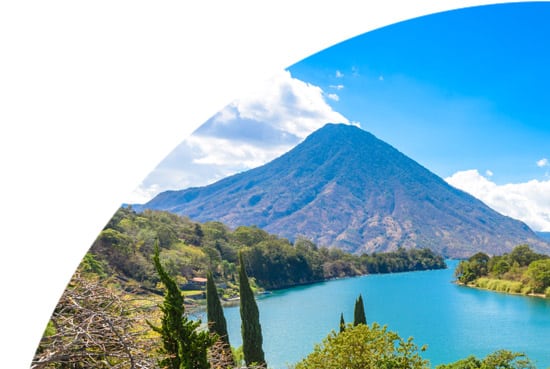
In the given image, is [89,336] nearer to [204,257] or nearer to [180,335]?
[180,335]

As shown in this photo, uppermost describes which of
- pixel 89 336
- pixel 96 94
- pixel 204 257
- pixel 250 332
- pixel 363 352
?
pixel 96 94

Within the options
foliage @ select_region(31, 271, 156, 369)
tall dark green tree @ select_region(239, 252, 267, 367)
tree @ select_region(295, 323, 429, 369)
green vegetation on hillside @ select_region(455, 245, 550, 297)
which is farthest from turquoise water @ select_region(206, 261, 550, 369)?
foliage @ select_region(31, 271, 156, 369)

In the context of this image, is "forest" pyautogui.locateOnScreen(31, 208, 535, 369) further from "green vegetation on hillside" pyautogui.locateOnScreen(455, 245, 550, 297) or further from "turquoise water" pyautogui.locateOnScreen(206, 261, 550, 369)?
"turquoise water" pyautogui.locateOnScreen(206, 261, 550, 369)

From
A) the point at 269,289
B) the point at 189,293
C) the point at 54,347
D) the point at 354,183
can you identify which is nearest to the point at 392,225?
the point at 354,183

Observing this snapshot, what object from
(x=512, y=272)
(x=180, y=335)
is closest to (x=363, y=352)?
(x=180, y=335)

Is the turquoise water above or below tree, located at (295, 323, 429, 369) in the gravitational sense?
below

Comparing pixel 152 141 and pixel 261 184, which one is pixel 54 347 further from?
pixel 261 184

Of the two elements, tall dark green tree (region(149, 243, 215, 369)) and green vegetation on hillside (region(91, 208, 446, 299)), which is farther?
green vegetation on hillside (region(91, 208, 446, 299))
